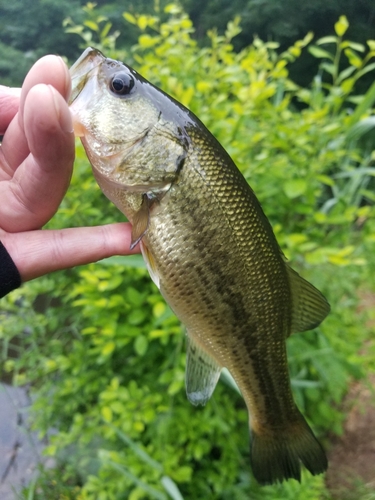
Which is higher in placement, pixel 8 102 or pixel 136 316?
pixel 8 102

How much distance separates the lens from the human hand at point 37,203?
759 millimetres

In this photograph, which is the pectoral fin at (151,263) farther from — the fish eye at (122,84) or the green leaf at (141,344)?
the green leaf at (141,344)

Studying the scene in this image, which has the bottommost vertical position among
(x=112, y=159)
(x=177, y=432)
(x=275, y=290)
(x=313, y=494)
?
(x=313, y=494)

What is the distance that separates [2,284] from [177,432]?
2.88 ft

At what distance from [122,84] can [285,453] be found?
38.3 inches

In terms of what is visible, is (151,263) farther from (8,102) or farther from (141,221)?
(8,102)

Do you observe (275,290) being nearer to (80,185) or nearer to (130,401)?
(130,401)

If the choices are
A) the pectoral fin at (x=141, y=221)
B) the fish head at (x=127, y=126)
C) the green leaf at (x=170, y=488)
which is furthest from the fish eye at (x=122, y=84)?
the green leaf at (x=170, y=488)

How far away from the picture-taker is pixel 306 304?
1001 mm

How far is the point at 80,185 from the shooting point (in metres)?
1.64

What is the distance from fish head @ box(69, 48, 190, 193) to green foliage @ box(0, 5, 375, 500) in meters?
0.44

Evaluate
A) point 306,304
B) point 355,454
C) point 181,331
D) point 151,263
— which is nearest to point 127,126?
point 151,263

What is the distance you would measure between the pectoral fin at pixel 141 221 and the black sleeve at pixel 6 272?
0.28 metres

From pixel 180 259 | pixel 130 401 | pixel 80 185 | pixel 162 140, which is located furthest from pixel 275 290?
pixel 80 185
